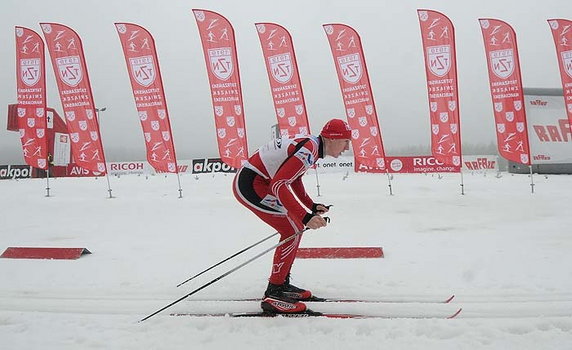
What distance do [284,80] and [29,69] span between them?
29.3 feet

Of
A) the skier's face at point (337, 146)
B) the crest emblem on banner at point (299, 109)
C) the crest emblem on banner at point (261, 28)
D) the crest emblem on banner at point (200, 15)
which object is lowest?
the skier's face at point (337, 146)

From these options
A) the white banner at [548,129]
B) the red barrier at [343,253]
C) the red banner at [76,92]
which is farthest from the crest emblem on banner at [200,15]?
the white banner at [548,129]

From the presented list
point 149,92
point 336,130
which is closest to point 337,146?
point 336,130

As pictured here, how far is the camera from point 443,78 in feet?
39.5

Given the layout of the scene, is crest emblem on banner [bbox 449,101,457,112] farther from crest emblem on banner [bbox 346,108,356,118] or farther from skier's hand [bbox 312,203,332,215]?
skier's hand [bbox 312,203,332,215]

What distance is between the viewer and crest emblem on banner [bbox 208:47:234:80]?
12695mm

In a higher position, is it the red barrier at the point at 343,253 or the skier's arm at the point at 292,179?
the skier's arm at the point at 292,179

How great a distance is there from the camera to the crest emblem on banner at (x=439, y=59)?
1199 centimetres

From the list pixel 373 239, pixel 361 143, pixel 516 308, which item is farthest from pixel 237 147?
pixel 516 308

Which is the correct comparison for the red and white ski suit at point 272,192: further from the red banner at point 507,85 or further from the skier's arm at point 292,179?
the red banner at point 507,85

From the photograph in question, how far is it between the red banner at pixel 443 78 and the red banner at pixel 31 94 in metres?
13.2

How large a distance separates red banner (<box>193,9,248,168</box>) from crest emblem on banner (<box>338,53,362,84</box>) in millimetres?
3582

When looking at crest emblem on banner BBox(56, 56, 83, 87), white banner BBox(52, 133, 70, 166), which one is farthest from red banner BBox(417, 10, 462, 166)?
white banner BBox(52, 133, 70, 166)

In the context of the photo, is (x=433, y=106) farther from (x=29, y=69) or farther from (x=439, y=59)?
(x=29, y=69)
